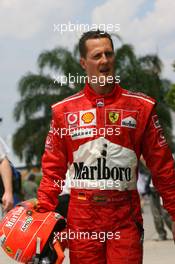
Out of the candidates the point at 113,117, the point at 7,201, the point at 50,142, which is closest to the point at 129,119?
the point at 113,117

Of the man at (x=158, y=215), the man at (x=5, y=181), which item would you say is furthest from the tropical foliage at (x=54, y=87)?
the man at (x=5, y=181)

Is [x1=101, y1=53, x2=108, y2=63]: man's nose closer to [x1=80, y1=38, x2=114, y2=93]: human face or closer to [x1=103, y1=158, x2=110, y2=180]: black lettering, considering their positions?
[x1=80, y1=38, x2=114, y2=93]: human face

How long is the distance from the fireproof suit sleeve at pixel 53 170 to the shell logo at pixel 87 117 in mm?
182

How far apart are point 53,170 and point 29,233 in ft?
1.37

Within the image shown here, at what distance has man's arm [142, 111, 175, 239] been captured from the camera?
4.58 m

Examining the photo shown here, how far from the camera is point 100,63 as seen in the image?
455cm

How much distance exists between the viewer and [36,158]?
46.4 meters

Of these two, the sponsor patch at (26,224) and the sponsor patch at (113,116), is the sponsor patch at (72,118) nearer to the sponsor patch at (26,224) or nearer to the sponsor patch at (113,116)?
the sponsor patch at (113,116)

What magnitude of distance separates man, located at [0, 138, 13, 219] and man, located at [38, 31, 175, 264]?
3.91 ft

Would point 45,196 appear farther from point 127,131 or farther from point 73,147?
point 127,131

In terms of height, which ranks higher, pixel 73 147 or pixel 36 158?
pixel 73 147

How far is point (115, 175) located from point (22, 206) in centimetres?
65

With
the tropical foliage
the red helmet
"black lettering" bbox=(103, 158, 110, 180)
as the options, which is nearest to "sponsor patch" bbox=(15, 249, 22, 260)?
the red helmet

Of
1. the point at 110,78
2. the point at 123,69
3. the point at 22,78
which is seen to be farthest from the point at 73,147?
the point at 22,78
